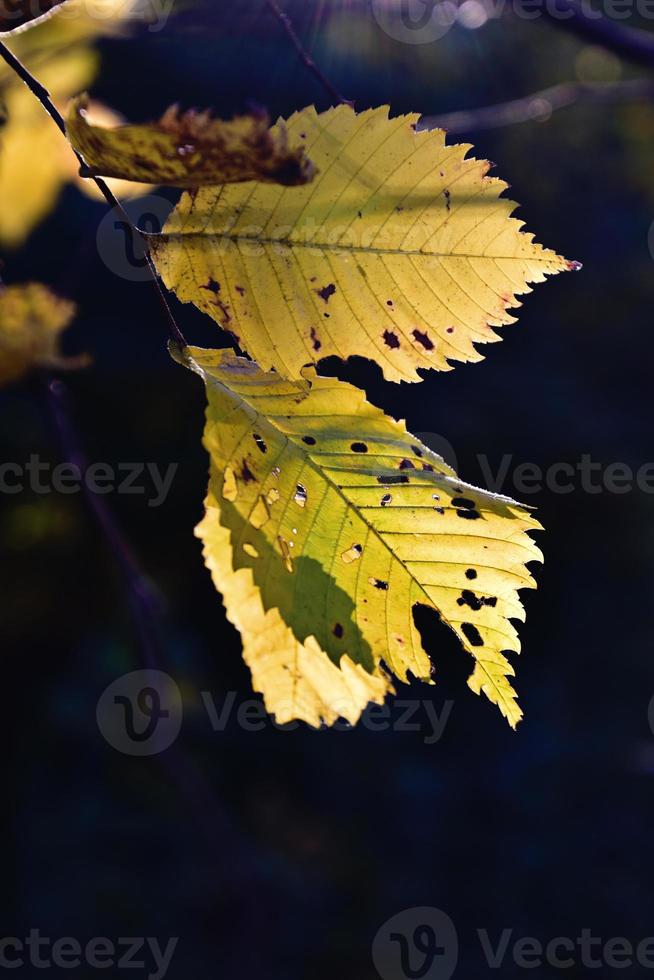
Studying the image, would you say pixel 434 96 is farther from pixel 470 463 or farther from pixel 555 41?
pixel 470 463

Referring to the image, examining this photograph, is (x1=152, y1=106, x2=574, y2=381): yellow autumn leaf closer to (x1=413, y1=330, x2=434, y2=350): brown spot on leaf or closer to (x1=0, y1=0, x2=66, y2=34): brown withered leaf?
(x1=413, y1=330, x2=434, y2=350): brown spot on leaf

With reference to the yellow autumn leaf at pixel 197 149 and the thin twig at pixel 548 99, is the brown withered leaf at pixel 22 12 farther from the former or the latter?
the thin twig at pixel 548 99

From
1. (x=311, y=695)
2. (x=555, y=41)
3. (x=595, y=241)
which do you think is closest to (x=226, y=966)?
(x=311, y=695)

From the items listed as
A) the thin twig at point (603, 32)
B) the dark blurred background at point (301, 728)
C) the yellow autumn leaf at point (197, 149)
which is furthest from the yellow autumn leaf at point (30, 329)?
the dark blurred background at point (301, 728)

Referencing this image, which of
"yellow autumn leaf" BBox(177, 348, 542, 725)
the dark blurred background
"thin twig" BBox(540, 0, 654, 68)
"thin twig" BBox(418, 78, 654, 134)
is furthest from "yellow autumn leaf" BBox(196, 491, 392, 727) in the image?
the dark blurred background

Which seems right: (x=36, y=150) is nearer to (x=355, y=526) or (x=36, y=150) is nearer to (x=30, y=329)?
(x=30, y=329)

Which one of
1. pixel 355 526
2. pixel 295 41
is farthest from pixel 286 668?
pixel 295 41
